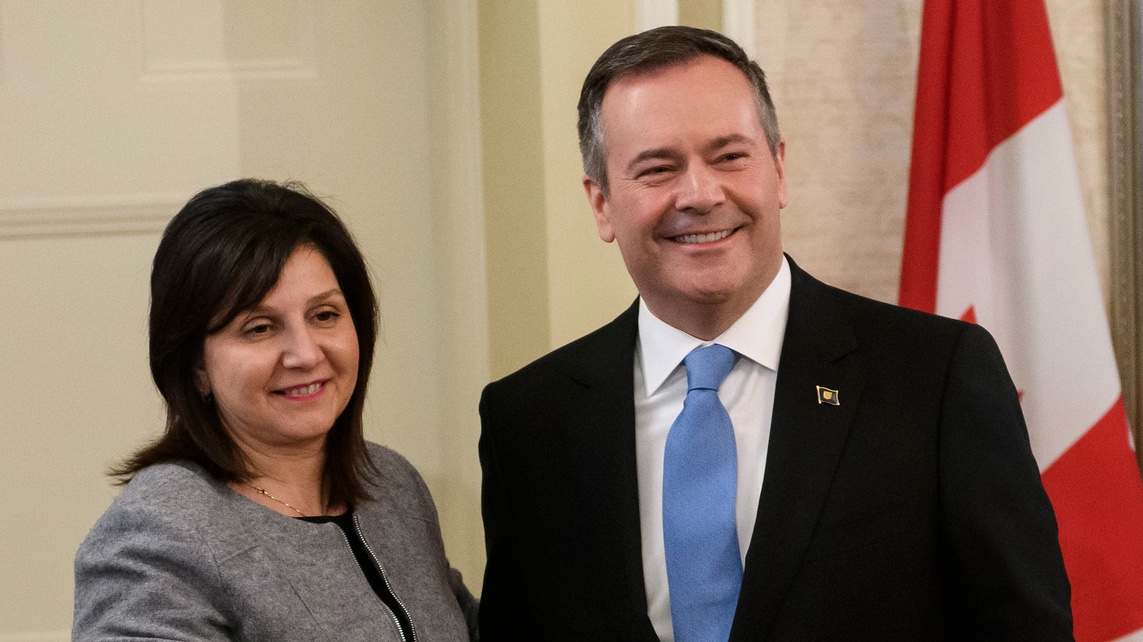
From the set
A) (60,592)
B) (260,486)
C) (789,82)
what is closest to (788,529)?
(260,486)

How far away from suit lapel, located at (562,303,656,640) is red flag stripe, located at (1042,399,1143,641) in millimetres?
958

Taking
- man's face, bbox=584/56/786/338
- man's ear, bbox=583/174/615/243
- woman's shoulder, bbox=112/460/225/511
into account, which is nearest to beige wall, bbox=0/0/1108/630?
man's ear, bbox=583/174/615/243

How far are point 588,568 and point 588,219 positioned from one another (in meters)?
0.89

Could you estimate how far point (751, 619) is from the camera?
4.88 ft

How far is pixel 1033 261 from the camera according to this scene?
2.22 m

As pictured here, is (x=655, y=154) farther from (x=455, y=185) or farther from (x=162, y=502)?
(x=455, y=185)

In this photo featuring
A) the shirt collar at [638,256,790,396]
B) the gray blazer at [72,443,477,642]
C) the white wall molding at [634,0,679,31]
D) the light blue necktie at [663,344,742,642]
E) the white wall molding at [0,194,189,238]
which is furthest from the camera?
the white wall molding at [0,194,189,238]

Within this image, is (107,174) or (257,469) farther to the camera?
(107,174)

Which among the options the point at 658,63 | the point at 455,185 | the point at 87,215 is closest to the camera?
the point at 658,63

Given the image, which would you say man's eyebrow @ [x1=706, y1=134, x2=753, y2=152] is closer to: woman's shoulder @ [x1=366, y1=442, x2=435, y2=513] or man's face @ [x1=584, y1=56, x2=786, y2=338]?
man's face @ [x1=584, y1=56, x2=786, y2=338]

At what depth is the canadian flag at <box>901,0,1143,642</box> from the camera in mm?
Answer: 2170

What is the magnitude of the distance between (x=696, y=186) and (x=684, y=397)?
31 centimetres

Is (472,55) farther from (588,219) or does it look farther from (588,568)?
(588,568)

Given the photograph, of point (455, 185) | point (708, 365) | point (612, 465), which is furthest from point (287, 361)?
point (455, 185)
